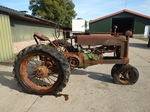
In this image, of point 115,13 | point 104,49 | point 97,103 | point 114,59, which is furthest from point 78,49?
point 115,13

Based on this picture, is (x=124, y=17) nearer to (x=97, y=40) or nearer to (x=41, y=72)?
(x=97, y=40)

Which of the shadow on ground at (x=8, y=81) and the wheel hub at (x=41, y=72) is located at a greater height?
the wheel hub at (x=41, y=72)

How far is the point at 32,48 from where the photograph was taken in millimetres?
2738

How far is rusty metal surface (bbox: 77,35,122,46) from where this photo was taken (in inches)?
124

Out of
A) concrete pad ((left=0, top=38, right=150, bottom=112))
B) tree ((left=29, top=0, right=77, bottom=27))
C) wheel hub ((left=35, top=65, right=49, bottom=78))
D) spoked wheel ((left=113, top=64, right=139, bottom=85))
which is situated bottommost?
concrete pad ((left=0, top=38, right=150, bottom=112))

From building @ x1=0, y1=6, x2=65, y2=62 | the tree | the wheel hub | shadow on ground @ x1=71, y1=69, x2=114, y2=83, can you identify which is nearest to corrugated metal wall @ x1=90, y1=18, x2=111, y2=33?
the tree

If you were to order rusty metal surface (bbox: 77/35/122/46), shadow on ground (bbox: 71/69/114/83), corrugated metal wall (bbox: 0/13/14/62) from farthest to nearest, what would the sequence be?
corrugated metal wall (bbox: 0/13/14/62), shadow on ground (bbox: 71/69/114/83), rusty metal surface (bbox: 77/35/122/46)

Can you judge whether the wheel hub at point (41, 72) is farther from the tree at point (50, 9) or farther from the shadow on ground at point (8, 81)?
the tree at point (50, 9)

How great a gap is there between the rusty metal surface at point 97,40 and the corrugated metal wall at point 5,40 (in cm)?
388

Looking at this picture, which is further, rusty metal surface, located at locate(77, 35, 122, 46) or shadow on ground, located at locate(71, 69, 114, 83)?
shadow on ground, located at locate(71, 69, 114, 83)

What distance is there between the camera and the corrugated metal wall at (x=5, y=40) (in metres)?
5.49

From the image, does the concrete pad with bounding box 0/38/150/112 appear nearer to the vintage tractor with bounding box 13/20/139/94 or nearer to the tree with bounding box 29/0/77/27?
the vintage tractor with bounding box 13/20/139/94

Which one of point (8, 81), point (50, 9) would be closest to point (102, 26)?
point (50, 9)

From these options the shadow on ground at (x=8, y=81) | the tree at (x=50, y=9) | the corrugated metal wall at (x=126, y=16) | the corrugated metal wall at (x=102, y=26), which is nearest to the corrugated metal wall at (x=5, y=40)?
the shadow on ground at (x=8, y=81)
